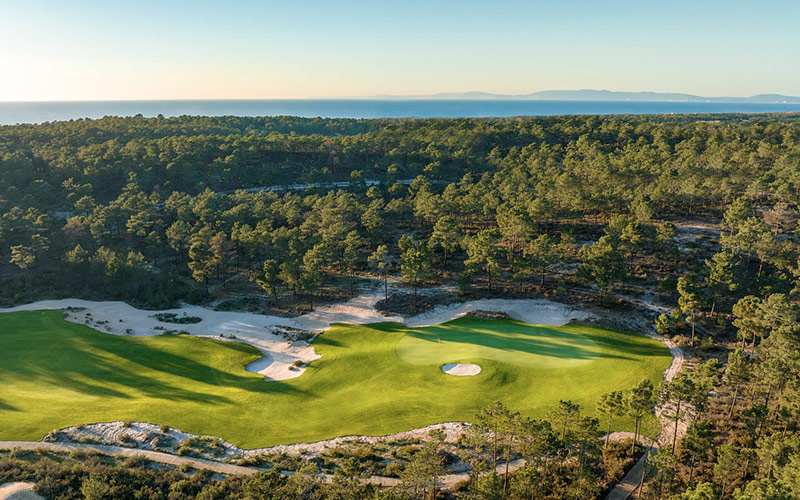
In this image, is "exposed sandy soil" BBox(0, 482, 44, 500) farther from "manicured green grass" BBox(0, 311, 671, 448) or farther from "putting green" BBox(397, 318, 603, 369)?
"putting green" BBox(397, 318, 603, 369)

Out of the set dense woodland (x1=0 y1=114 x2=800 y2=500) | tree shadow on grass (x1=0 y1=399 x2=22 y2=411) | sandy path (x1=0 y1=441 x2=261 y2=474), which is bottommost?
sandy path (x1=0 y1=441 x2=261 y2=474)

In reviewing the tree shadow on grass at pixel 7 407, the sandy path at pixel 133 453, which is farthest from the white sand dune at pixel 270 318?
the sandy path at pixel 133 453

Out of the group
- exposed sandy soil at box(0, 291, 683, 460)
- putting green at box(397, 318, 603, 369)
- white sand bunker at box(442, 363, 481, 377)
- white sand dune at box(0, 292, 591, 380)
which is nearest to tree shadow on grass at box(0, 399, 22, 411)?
white sand dune at box(0, 292, 591, 380)

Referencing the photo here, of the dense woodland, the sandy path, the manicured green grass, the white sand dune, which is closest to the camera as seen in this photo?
the sandy path

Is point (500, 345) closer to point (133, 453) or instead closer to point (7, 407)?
point (133, 453)

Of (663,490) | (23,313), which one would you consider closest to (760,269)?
(663,490)

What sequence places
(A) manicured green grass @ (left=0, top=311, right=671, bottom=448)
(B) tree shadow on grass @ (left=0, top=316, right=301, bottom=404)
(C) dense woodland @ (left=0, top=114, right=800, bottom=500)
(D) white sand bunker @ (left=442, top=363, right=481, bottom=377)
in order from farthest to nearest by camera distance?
(D) white sand bunker @ (left=442, top=363, right=481, bottom=377) < (B) tree shadow on grass @ (left=0, top=316, right=301, bottom=404) < (A) manicured green grass @ (left=0, top=311, right=671, bottom=448) < (C) dense woodland @ (left=0, top=114, right=800, bottom=500)

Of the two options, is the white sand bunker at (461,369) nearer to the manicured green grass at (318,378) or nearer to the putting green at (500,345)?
the manicured green grass at (318,378)
